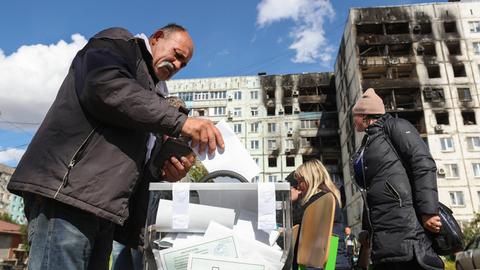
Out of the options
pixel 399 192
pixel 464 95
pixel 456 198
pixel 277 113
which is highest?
pixel 277 113

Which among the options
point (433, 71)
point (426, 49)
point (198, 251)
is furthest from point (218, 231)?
point (426, 49)

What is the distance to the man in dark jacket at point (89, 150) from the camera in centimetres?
152

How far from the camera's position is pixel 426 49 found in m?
38.3

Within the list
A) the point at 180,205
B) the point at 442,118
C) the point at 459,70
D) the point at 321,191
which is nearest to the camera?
the point at 180,205

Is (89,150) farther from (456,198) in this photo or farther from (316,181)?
(456,198)

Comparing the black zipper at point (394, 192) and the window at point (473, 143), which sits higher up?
the window at point (473, 143)

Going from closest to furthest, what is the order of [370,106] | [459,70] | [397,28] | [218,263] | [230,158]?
[218,263]
[230,158]
[370,106]
[459,70]
[397,28]

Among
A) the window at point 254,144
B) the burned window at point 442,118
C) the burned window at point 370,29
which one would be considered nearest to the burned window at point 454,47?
the burned window at point 370,29

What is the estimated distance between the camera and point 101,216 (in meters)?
1.54

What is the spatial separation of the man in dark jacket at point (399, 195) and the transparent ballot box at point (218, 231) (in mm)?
1482

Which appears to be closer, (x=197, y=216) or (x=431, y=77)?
(x=197, y=216)

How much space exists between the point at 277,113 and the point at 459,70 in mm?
20790

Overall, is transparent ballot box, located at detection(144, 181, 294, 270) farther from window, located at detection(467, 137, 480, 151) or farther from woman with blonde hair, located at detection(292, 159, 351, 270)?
window, located at detection(467, 137, 480, 151)

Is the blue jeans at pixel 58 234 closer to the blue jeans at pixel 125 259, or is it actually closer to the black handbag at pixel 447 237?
the blue jeans at pixel 125 259
